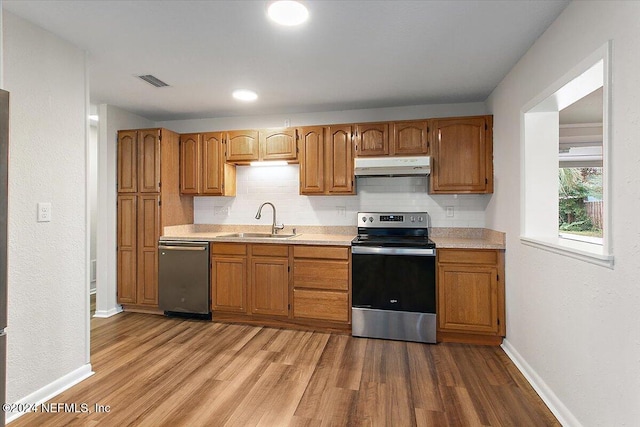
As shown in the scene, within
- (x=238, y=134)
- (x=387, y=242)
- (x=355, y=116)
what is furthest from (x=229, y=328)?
(x=355, y=116)

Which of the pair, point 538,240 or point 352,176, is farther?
point 352,176

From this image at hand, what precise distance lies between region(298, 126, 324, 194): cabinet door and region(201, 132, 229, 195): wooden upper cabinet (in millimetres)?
976

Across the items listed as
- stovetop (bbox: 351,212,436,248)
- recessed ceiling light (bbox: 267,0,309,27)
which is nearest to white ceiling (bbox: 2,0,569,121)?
recessed ceiling light (bbox: 267,0,309,27)

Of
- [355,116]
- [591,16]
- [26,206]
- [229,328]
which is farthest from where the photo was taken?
[355,116]

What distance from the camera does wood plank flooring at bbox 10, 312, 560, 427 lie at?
1874mm

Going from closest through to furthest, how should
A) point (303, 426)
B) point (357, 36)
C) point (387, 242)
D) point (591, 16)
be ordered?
point (591, 16), point (303, 426), point (357, 36), point (387, 242)

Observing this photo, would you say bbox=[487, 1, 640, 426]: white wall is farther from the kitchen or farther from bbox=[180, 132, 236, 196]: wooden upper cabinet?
bbox=[180, 132, 236, 196]: wooden upper cabinet

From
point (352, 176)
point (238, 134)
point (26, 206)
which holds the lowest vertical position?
point (26, 206)

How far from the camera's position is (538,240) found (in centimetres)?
215

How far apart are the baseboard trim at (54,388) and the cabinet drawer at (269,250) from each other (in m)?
1.62

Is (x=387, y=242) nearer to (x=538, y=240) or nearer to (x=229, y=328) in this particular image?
(x=538, y=240)

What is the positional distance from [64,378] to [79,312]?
0.43 meters

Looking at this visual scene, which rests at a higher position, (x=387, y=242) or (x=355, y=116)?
(x=355, y=116)

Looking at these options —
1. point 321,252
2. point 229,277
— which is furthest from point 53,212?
point 321,252
